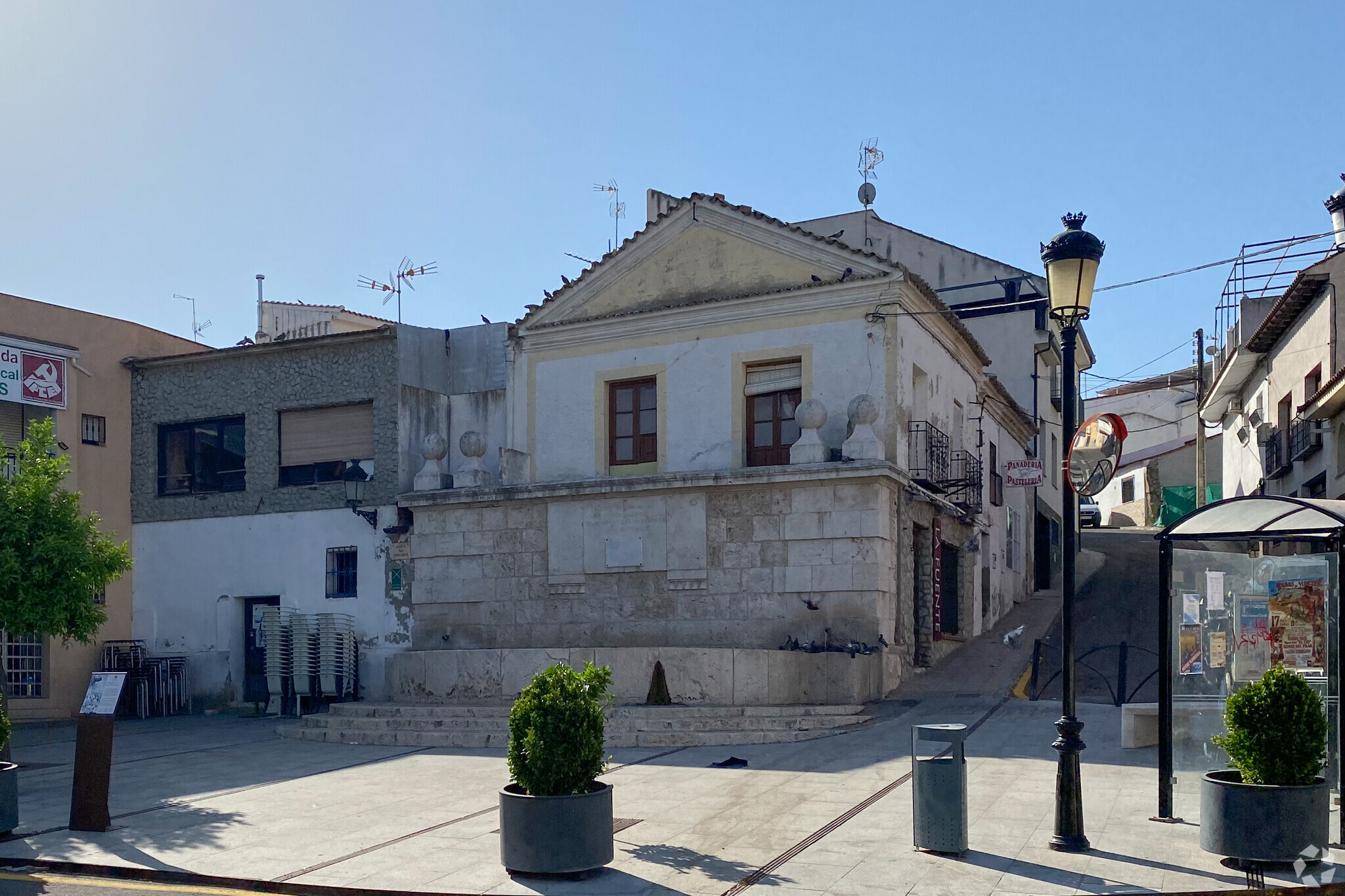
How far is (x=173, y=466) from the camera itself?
23266 millimetres

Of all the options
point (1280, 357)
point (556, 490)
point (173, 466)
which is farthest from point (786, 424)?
point (173, 466)

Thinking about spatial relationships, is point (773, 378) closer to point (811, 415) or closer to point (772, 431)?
point (772, 431)

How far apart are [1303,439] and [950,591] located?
256 inches

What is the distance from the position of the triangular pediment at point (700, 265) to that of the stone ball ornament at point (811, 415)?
6.49 ft

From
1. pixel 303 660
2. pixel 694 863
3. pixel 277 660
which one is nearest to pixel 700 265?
pixel 303 660

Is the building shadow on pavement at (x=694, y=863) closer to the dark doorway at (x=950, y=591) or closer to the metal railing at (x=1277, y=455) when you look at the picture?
the dark doorway at (x=950, y=591)

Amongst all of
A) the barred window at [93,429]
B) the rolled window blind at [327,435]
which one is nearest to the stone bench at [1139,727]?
the rolled window blind at [327,435]

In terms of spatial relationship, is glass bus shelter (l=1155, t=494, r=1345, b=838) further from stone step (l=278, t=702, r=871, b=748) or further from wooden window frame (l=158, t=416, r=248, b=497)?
wooden window frame (l=158, t=416, r=248, b=497)

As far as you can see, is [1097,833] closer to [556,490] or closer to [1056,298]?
[1056,298]

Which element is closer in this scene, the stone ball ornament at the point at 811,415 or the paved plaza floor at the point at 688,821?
the paved plaza floor at the point at 688,821

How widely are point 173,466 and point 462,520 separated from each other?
6.47 meters

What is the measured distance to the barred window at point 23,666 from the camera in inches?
802

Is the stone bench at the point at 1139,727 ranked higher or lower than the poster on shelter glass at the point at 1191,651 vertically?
lower

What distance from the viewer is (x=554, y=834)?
7.89 m
